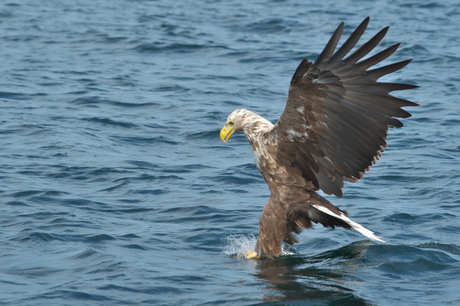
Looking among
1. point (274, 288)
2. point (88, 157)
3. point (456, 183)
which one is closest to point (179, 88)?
point (88, 157)

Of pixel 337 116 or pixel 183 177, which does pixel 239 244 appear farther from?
pixel 183 177

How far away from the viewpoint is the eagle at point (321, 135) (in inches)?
195

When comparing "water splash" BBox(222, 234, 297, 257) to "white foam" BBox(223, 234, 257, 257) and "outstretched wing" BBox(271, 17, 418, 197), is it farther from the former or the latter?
"outstretched wing" BBox(271, 17, 418, 197)

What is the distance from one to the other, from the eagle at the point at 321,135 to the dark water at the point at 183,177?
1.32ft

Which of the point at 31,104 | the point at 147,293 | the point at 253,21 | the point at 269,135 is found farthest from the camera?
the point at 253,21

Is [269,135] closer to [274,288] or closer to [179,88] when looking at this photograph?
[274,288]

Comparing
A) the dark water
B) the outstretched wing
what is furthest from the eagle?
the dark water

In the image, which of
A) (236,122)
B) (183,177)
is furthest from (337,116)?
(183,177)

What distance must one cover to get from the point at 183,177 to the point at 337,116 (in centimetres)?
292

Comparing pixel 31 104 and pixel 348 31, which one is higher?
pixel 348 31

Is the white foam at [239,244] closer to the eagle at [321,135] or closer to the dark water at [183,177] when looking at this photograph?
the dark water at [183,177]

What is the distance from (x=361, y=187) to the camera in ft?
25.2

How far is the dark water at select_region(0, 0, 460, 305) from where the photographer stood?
16.5ft

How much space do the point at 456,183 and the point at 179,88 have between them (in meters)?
5.63
